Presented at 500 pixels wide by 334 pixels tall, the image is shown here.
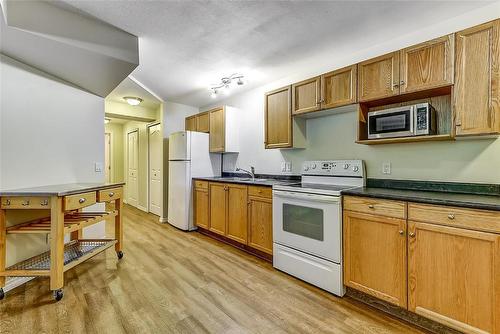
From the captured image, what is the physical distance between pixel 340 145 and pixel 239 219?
1.58 m

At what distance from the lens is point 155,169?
5.22 meters

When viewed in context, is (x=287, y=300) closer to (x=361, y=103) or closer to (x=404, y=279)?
(x=404, y=279)

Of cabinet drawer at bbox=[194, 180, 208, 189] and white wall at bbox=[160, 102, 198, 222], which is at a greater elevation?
white wall at bbox=[160, 102, 198, 222]

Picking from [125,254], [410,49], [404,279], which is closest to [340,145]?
[410,49]

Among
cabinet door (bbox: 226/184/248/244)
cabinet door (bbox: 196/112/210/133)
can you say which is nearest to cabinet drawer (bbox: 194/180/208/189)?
cabinet door (bbox: 226/184/248/244)

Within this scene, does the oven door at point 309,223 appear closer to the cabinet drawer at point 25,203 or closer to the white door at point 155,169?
the cabinet drawer at point 25,203

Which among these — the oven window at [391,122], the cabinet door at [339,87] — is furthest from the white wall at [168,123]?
the oven window at [391,122]

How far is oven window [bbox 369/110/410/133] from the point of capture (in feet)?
6.54

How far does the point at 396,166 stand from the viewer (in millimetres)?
2254

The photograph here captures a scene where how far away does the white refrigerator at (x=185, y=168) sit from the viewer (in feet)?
13.0

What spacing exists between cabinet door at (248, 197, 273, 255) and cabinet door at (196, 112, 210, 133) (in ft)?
6.08

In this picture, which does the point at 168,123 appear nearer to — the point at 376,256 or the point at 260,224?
the point at 260,224

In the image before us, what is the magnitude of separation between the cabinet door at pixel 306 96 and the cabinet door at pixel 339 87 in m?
0.07

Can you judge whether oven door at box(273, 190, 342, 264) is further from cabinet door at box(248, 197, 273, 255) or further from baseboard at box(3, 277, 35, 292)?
baseboard at box(3, 277, 35, 292)
